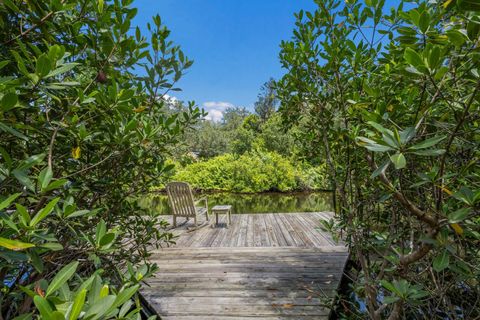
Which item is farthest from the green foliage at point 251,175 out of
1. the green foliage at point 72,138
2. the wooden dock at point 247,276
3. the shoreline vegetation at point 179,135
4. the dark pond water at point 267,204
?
the green foliage at point 72,138

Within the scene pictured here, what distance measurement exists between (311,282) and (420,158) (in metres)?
1.91

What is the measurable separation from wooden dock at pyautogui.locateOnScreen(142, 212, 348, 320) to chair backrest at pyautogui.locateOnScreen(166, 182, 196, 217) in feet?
1.86

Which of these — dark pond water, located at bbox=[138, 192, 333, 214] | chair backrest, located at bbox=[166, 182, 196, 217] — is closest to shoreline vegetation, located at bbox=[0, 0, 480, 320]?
chair backrest, located at bbox=[166, 182, 196, 217]

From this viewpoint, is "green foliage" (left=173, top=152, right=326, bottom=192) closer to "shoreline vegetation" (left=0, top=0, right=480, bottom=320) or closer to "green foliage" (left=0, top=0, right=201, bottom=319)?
"shoreline vegetation" (left=0, top=0, right=480, bottom=320)

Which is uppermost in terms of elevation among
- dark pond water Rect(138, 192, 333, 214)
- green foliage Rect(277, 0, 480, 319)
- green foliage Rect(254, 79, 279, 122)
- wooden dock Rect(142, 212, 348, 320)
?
green foliage Rect(254, 79, 279, 122)

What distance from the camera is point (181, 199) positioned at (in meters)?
5.13

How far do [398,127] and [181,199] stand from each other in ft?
15.4

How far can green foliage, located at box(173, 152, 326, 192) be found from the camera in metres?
13.5

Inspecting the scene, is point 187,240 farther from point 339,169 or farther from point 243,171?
point 243,171

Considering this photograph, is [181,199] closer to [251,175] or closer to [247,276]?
[247,276]

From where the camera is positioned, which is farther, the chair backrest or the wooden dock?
the chair backrest

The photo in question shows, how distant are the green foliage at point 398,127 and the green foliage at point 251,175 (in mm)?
11350

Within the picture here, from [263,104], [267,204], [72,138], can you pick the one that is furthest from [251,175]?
[263,104]

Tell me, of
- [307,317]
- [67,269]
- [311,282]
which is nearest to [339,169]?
[307,317]
